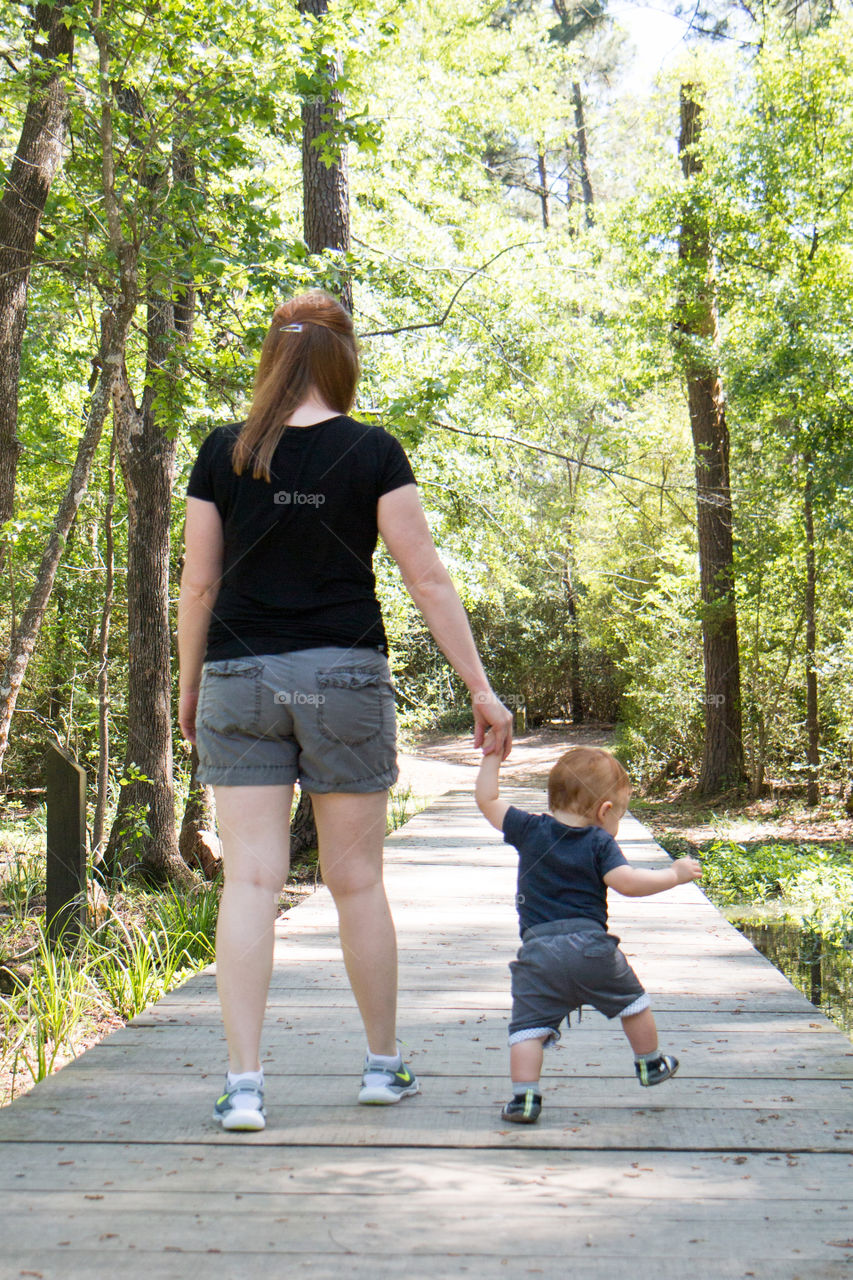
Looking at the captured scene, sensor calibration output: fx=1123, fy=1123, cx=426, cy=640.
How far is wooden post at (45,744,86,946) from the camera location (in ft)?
15.2

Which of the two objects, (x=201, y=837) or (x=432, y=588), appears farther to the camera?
(x=201, y=837)

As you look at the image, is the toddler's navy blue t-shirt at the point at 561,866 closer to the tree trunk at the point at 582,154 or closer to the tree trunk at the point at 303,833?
the tree trunk at the point at 303,833

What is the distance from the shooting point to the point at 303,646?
7.64 ft

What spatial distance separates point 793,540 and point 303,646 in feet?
35.7

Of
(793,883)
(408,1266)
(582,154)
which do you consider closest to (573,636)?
(582,154)

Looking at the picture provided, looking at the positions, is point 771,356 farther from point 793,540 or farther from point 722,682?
point 722,682

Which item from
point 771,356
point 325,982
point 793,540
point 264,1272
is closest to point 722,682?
point 793,540

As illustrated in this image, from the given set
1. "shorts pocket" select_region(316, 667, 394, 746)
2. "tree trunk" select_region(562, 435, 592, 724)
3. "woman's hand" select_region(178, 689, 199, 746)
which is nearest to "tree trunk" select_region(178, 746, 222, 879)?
"woman's hand" select_region(178, 689, 199, 746)

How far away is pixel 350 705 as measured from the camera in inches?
91.4

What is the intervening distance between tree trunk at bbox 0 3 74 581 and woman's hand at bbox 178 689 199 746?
432cm

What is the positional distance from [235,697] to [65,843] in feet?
8.86

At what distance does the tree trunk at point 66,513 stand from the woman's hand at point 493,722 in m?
3.01

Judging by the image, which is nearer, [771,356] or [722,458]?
[771,356]

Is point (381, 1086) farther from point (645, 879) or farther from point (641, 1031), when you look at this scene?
point (645, 879)
